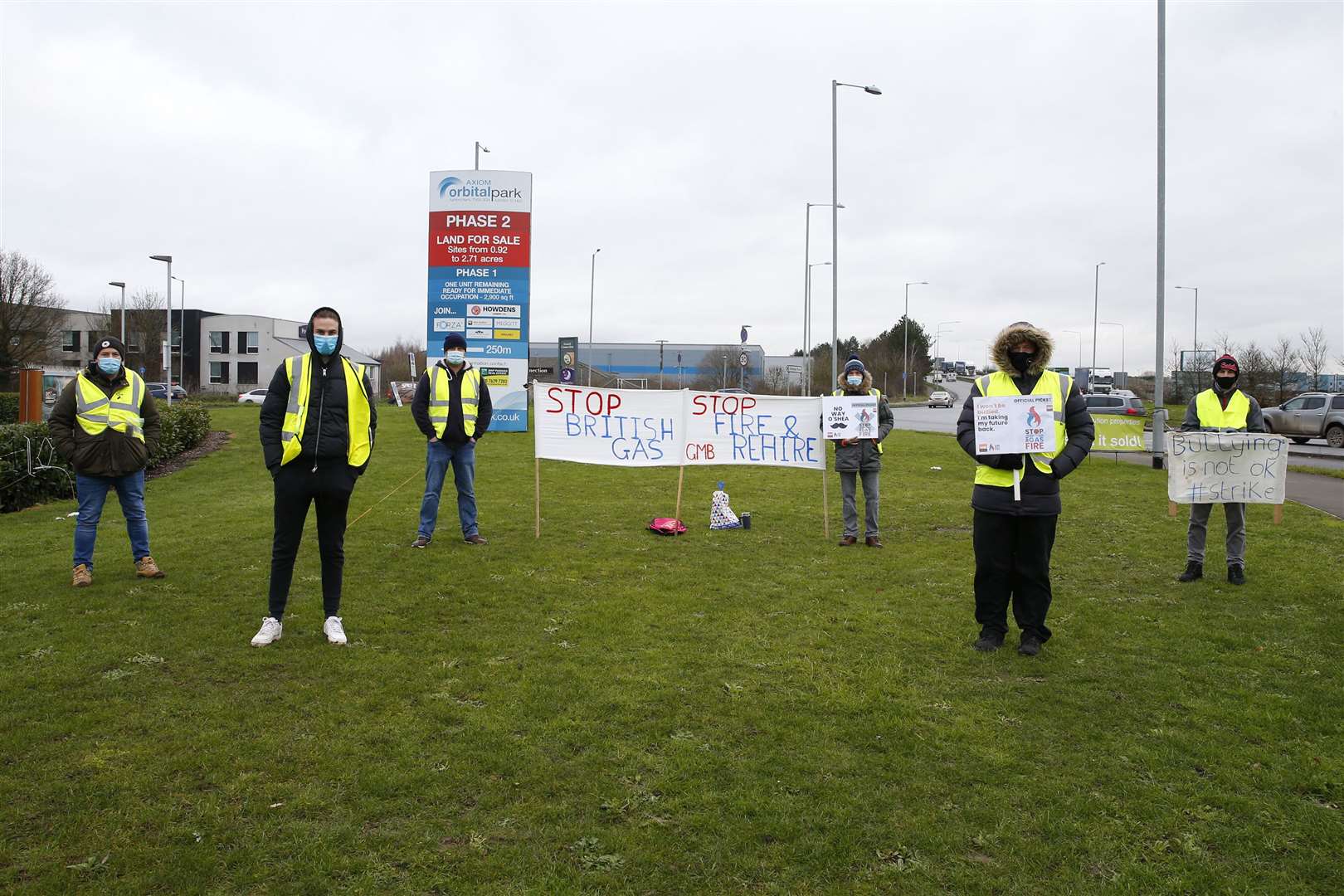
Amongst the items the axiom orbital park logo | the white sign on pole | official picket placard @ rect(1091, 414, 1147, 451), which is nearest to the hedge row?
the white sign on pole

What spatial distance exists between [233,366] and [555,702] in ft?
315

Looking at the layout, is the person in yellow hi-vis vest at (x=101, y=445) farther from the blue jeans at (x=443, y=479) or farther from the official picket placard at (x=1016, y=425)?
the official picket placard at (x=1016, y=425)

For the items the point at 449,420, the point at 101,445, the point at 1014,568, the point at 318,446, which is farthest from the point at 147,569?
the point at 1014,568

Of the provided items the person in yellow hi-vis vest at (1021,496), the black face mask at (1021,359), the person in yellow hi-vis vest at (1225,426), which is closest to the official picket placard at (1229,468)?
the person in yellow hi-vis vest at (1225,426)

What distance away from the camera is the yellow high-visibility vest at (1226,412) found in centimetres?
861

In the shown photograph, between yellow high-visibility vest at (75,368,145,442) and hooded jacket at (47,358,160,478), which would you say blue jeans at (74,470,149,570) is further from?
yellow high-visibility vest at (75,368,145,442)

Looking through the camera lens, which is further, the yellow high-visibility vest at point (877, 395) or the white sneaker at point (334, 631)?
the yellow high-visibility vest at point (877, 395)

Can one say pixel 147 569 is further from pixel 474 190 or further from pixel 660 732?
pixel 474 190

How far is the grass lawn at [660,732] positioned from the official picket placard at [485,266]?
17.7 meters

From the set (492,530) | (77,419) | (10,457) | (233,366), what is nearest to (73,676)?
(77,419)

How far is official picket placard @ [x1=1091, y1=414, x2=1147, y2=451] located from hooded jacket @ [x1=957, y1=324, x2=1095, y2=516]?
17.2m

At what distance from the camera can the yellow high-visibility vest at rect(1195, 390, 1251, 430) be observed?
8609mm

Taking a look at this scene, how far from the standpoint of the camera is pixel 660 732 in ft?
15.4

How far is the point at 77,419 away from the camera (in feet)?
25.2
